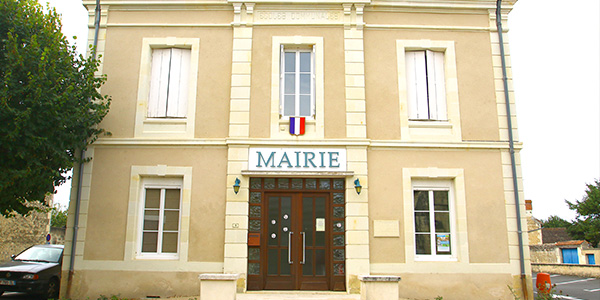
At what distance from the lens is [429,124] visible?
9.76 metres

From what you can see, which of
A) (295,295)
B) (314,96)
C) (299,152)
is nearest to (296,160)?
(299,152)

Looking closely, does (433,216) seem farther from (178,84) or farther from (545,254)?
(545,254)

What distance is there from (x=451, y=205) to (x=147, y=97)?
7.02 metres

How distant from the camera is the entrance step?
829 centimetres

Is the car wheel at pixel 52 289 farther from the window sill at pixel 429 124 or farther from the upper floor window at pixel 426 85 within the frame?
the upper floor window at pixel 426 85

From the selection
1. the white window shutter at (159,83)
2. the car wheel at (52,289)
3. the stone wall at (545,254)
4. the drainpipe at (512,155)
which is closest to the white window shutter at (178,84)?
the white window shutter at (159,83)

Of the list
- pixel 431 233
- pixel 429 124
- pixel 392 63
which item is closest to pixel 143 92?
pixel 392 63

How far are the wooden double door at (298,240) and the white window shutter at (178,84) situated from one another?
2534 mm

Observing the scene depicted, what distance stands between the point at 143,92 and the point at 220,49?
1946mm

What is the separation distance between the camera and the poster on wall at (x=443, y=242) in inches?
368

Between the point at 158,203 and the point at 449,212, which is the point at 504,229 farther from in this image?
the point at 158,203

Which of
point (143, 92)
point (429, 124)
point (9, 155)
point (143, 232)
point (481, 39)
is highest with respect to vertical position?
point (481, 39)

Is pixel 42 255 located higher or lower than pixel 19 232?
lower

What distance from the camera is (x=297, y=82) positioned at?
394 inches
